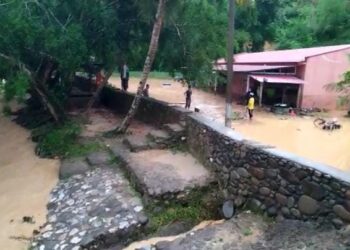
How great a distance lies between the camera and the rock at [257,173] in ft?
22.0

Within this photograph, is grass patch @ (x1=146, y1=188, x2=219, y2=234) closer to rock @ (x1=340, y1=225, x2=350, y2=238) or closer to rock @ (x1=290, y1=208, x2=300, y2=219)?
rock @ (x1=290, y1=208, x2=300, y2=219)

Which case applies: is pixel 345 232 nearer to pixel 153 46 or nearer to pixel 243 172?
pixel 243 172

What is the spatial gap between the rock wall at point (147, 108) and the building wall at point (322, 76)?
1181 cm

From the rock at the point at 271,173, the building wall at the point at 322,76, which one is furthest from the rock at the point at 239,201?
the building wall at the point at 322,76

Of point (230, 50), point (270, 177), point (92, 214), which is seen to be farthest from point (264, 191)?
point (230, 50)

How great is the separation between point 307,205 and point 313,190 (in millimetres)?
272

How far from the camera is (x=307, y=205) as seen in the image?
5.79m

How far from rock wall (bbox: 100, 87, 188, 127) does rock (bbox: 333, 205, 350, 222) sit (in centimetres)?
556

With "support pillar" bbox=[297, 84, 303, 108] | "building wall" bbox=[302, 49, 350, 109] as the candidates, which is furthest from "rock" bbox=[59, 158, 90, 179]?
"building wall" bbox=[302, 49, 350, 109]

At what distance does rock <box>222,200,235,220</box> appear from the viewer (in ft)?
24.2

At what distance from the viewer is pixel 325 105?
2347 centimetres

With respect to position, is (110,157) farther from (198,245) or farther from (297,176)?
(297,176)

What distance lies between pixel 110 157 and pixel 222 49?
6871mm

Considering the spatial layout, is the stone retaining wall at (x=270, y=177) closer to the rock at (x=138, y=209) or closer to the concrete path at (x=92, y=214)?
the rock at (x=138, y=209)
